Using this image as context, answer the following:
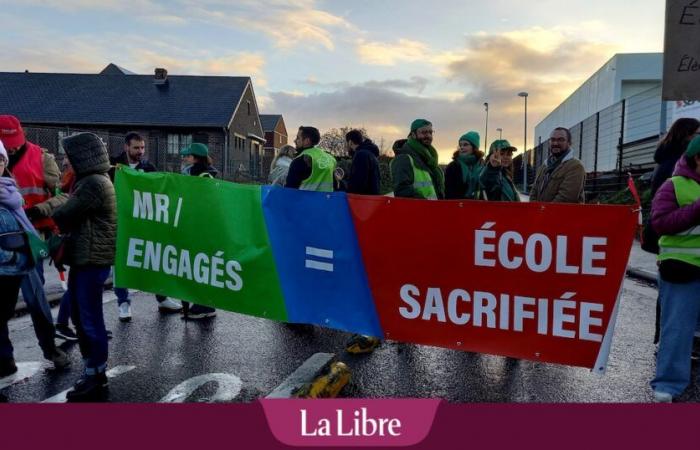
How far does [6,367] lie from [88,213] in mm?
1317

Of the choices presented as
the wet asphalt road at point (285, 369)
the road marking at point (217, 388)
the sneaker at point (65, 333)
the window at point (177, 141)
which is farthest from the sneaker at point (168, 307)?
the window at point (177, 141)

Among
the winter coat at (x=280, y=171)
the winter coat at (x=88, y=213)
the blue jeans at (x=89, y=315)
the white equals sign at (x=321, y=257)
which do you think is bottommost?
the blue jeans at (x=89, y=315)

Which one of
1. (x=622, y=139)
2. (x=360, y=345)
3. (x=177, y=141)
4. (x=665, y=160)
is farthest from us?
(x=177, y=141)

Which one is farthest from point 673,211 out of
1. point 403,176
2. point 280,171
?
point 280,171

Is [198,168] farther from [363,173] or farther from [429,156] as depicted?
[429,156]

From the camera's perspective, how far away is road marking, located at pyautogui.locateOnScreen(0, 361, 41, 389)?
14.5 ft

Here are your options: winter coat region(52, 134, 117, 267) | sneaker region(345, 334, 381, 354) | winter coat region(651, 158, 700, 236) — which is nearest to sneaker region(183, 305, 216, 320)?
sneaker region(345, 334, 381, 354)

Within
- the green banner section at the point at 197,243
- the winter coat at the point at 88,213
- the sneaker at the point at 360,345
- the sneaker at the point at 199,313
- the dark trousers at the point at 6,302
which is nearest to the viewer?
the winter coat at the point at 88,213

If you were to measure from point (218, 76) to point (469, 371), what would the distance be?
46.5 m

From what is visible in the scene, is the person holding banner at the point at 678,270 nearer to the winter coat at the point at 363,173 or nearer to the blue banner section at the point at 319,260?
the blue banner section at the point at 319,260

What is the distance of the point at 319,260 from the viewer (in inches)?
174

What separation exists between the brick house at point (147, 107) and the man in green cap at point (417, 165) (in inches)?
1384

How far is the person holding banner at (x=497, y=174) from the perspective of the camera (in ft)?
19.5

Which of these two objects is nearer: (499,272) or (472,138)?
(499,272)
